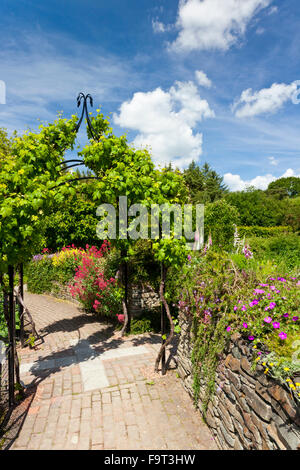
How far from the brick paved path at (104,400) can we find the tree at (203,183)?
105 feet

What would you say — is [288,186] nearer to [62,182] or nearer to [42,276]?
[42,276]

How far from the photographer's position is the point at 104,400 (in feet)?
14.1

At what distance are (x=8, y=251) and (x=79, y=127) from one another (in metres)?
3.42

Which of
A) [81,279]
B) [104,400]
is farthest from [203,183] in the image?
[104,400]

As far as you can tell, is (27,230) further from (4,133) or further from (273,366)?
(4,133)

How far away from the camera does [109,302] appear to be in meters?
7.54

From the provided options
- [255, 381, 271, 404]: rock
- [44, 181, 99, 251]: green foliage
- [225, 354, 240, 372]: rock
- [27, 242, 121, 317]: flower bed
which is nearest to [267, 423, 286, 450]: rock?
[255, 381, 271, 404]: rock

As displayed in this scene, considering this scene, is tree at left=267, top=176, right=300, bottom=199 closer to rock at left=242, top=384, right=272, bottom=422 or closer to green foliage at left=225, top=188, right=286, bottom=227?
green foliage at left=225, top=188, right=286, bottom=227

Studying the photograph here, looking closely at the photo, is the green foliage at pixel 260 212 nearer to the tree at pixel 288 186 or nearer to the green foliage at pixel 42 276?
the green foliage at pixel 42 276

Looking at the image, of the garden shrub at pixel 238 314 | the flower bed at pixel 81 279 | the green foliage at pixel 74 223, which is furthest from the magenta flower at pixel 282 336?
the green foliage at pixel 74 223

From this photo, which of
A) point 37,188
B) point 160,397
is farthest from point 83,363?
point 37,188

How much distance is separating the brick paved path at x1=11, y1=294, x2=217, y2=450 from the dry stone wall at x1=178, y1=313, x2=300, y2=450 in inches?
19.2

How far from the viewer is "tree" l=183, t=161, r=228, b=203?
38.0m
